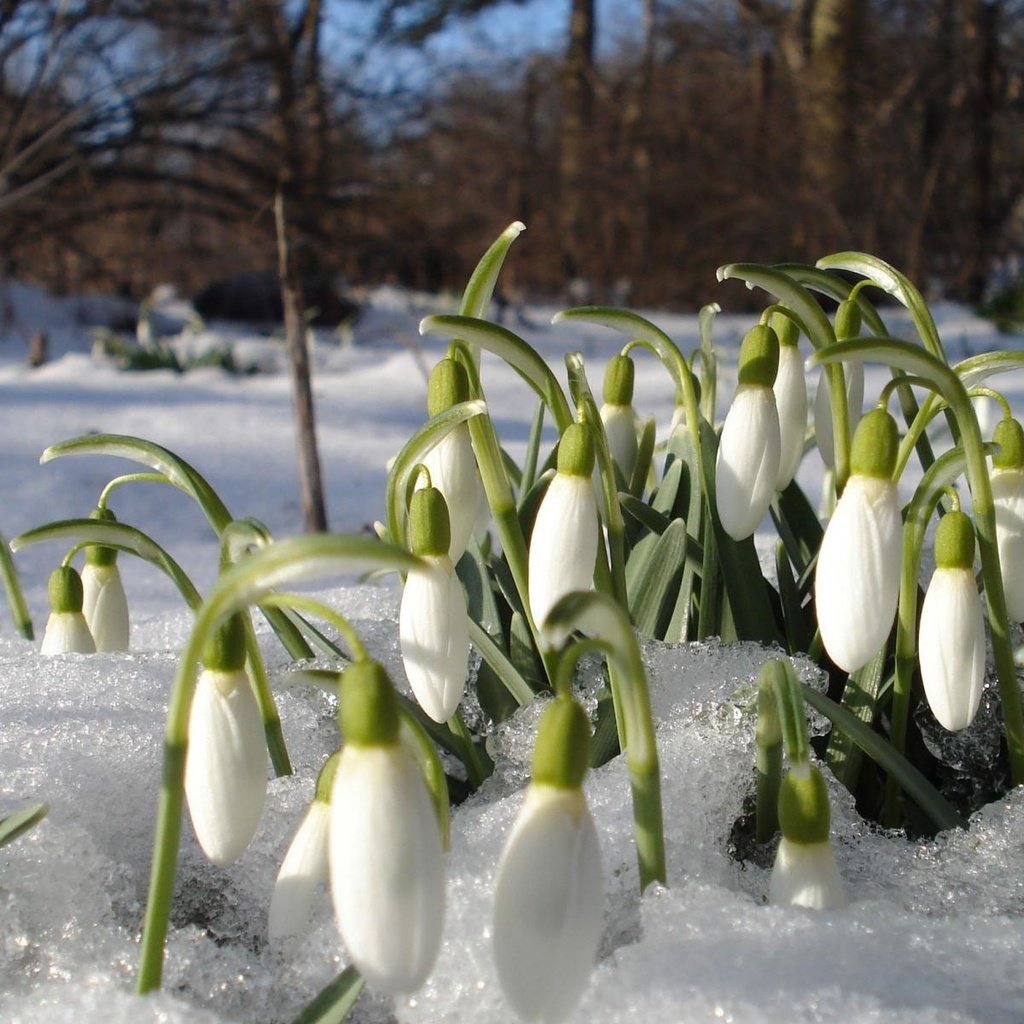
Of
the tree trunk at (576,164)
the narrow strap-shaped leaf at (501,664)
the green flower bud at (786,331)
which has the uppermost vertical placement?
the tree trunk at (576,164)

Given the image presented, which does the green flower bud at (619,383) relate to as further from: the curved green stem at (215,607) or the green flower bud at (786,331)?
the curved green stem at (215,607)

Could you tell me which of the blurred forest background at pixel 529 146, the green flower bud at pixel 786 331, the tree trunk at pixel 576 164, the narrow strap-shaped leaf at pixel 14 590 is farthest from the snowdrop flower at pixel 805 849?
the tree trunk at pixel 576 164

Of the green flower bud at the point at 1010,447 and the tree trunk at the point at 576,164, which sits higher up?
the tree trunk at the point at 576,164

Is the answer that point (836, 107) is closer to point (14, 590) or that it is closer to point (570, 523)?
point (14, 590)

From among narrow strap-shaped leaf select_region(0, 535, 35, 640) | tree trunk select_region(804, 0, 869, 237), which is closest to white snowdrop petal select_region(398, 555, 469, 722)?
narrow strap-shaped leaf select_region(0, 535, 35, 640)

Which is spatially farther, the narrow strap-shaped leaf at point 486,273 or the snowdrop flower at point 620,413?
the snowdrop flower at point 620,413

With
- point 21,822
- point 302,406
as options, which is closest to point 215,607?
point 21,822

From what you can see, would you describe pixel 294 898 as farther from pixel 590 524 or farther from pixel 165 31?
pixel 165 31
